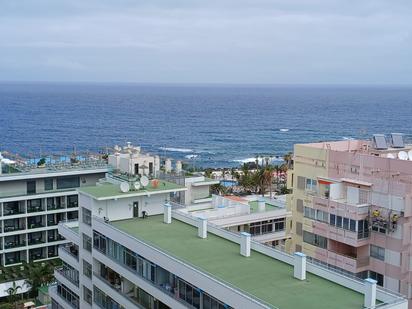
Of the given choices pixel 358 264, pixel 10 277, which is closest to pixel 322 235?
pixel 358 264

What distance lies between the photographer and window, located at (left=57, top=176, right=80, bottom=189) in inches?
2938

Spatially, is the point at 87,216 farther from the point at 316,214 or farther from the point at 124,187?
the point at 316,214

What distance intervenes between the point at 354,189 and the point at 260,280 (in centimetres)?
1416

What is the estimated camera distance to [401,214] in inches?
1523

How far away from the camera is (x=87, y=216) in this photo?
4422 centimetres

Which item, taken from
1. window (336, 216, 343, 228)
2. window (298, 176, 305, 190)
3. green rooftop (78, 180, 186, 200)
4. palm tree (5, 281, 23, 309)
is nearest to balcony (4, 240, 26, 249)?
palm tree (5, 281, 23, 309)

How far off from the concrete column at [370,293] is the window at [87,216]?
23317 mm

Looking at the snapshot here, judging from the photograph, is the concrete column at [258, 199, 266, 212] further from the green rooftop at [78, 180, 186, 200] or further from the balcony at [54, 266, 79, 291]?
the balcony at [54, 266, 79, 291]

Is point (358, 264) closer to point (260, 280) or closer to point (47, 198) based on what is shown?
point (260, 280)

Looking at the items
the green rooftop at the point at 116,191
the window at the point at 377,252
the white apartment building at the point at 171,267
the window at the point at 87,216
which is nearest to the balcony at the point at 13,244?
the white apartment building at the point at 171,267

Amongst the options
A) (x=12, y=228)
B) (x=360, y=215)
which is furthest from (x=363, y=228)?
(x=12, y=228)

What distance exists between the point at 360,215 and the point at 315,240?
5.40 meters

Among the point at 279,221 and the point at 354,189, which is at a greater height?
the point at 354,189

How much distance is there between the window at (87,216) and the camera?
4376 centimetres
